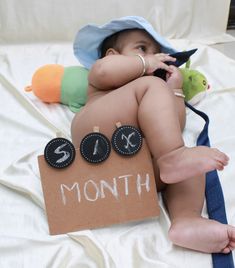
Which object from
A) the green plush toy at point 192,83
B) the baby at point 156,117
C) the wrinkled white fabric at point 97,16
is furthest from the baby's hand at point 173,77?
the wrinkled white fabric at point 97,16

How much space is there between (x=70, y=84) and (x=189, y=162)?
1.79 ft

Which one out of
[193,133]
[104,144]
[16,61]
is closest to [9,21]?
[16,61]

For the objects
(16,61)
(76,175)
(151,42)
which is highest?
(151,42)

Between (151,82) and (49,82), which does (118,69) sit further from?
(49,82)

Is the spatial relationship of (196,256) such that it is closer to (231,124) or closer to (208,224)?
(208,224)

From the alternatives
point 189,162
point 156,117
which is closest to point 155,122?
point 156,117

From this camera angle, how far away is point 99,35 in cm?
114

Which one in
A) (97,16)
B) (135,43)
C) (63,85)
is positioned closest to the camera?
(135,43)

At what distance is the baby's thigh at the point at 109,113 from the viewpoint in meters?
0.90

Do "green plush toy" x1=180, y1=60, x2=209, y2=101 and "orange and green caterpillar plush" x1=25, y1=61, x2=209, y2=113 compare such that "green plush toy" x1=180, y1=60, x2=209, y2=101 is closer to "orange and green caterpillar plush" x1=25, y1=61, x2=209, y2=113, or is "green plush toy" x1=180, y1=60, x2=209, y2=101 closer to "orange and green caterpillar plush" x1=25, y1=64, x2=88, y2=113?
"orange and green caterpillar plush" x1=25, y1=61, x2=209, y2=113

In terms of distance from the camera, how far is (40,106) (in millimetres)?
1249

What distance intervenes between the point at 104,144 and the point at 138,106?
143 millimetres

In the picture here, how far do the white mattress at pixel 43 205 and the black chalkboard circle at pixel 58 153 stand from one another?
119mm

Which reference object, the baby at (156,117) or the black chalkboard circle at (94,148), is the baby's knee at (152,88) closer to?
the baby at (156,117)
